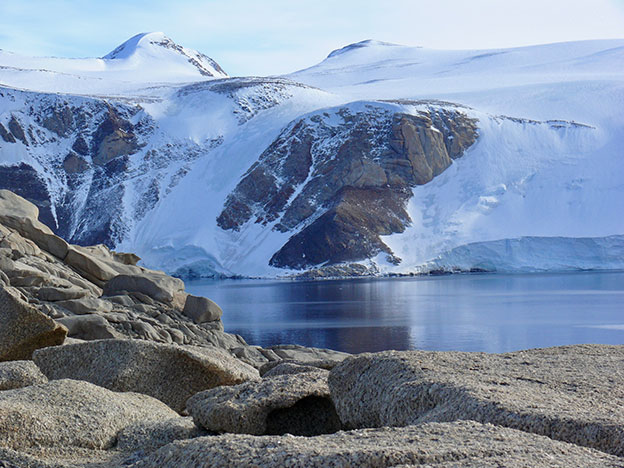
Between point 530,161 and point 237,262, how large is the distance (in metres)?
31.8

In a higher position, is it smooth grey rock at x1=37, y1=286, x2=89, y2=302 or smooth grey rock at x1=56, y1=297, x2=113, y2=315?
smooth grey rock at x1=37, y1=286, x2=89, y2=302

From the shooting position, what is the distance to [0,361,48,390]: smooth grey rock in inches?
235

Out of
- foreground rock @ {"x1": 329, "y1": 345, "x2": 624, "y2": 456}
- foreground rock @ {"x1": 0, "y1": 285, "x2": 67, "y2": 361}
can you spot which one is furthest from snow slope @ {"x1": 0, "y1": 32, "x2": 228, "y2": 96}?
foreground rock @ {"x1": 329, "y1": 345, "x2": 624, "y2": 456}

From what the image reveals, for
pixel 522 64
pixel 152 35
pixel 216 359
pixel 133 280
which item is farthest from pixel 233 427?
pixel 152 35

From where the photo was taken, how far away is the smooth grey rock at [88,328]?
1072 cm

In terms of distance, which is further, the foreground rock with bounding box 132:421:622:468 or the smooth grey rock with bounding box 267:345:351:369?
the smooth grey rock with bounding box 267:345:351:369

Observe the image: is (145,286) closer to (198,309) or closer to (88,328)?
(198,309)

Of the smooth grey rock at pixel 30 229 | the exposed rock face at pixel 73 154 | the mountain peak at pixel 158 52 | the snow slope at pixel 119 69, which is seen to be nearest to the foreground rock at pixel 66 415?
the smooth grey rock at pixel 30 229

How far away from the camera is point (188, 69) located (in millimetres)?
148750

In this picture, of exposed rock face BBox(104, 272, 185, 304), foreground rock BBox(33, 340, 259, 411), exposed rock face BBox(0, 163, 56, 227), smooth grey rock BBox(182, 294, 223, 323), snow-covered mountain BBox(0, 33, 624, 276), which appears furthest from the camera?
exposed rock face BBox(0, 163, 56, 227)

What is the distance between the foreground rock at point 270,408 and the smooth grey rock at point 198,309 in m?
11.8

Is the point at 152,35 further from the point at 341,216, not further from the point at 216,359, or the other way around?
the point at 216,359

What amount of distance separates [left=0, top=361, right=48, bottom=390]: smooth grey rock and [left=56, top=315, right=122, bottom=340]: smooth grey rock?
449 cm

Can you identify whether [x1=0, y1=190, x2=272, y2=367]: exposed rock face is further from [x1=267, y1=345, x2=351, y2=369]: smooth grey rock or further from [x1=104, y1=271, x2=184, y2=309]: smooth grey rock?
[x1=267, y1=345, x2=351, y2=369]: smooth grey rock
